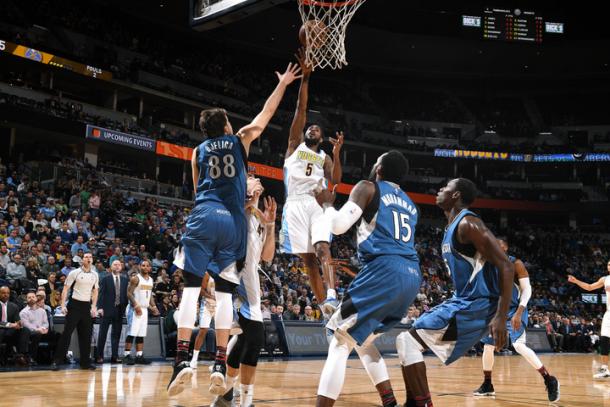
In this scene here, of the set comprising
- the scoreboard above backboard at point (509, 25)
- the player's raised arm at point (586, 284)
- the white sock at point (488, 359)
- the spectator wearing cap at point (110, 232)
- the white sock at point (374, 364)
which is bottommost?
the white sock at point (488, 359)

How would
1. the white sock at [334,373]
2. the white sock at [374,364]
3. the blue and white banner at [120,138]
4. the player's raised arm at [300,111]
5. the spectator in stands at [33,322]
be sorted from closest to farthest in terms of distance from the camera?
the white sock at [334,373], the white sock at [374,364], the player's raised arm at [300,111], the spectator in stands at [33,322], the blue and white banner at [120,138]

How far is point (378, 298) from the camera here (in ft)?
13.9

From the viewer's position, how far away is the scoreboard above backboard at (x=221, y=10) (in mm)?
8266

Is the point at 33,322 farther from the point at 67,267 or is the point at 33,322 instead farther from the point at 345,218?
the point at 345,218

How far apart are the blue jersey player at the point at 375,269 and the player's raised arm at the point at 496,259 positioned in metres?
0.47

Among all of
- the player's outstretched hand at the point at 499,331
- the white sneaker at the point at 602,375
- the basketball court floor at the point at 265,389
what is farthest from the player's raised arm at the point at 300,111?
the white sneaker at the point at 602,375

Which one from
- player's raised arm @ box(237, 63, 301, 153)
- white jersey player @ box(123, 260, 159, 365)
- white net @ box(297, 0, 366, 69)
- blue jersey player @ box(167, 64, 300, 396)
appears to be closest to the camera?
blue jersey player @ box(167, 64, 300, 396)

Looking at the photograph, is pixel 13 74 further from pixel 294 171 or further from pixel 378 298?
pixel 378 298

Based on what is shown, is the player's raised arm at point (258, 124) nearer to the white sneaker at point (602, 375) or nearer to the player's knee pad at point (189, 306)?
the player's knee pad at point (189, 306)

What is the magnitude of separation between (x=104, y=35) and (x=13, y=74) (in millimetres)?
4751

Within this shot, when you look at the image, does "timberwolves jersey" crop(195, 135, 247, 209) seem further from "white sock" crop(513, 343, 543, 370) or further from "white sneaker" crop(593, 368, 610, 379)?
"white sneaker" crop(593, 368, 610, 379)

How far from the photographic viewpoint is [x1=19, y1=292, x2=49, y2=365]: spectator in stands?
35.2ft

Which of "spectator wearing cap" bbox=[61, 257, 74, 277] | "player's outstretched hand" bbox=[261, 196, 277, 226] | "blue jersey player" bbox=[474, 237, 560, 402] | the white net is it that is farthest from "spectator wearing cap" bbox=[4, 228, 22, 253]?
"blue jersey player" bbox=[474, 237, 560, 402]

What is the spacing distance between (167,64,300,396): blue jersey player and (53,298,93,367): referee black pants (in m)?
6.19
